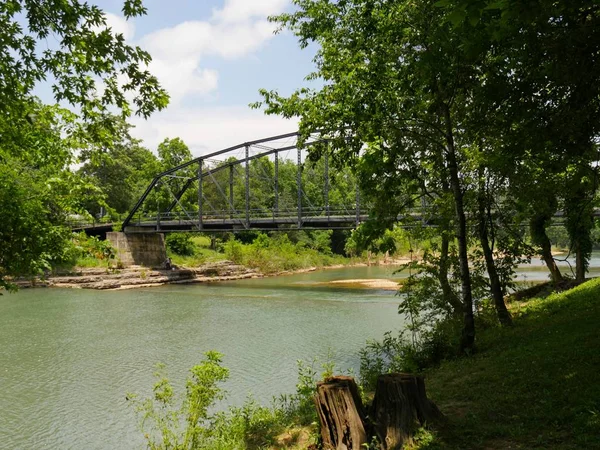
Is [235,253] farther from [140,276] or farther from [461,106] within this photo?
[461,106]

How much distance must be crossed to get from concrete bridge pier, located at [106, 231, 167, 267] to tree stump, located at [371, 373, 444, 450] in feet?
125

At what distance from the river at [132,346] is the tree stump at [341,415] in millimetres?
3861

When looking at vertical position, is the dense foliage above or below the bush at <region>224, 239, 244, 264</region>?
above

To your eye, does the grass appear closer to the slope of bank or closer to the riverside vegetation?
the riverside vegetation

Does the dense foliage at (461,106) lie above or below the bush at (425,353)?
above

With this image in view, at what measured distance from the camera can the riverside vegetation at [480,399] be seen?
4.95 m

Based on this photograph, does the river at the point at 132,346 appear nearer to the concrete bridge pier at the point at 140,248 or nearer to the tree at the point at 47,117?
the tree at the point at 47,117

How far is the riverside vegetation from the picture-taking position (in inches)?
195

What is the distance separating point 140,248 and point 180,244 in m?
7.19

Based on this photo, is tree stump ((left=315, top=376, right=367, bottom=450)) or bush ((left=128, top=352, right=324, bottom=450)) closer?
tree stump ((left=315, top=376, right=367, bottom=450))

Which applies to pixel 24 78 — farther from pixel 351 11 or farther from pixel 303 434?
pixel 351 11

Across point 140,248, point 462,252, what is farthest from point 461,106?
point 140,248

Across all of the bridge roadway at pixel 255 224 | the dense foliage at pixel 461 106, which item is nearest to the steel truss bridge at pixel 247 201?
the bridge roadway at pixel 255 224

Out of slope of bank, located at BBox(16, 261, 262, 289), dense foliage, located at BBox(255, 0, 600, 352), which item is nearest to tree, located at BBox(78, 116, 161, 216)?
slope of bank, located at BBox(16, 261, 262, 289)
